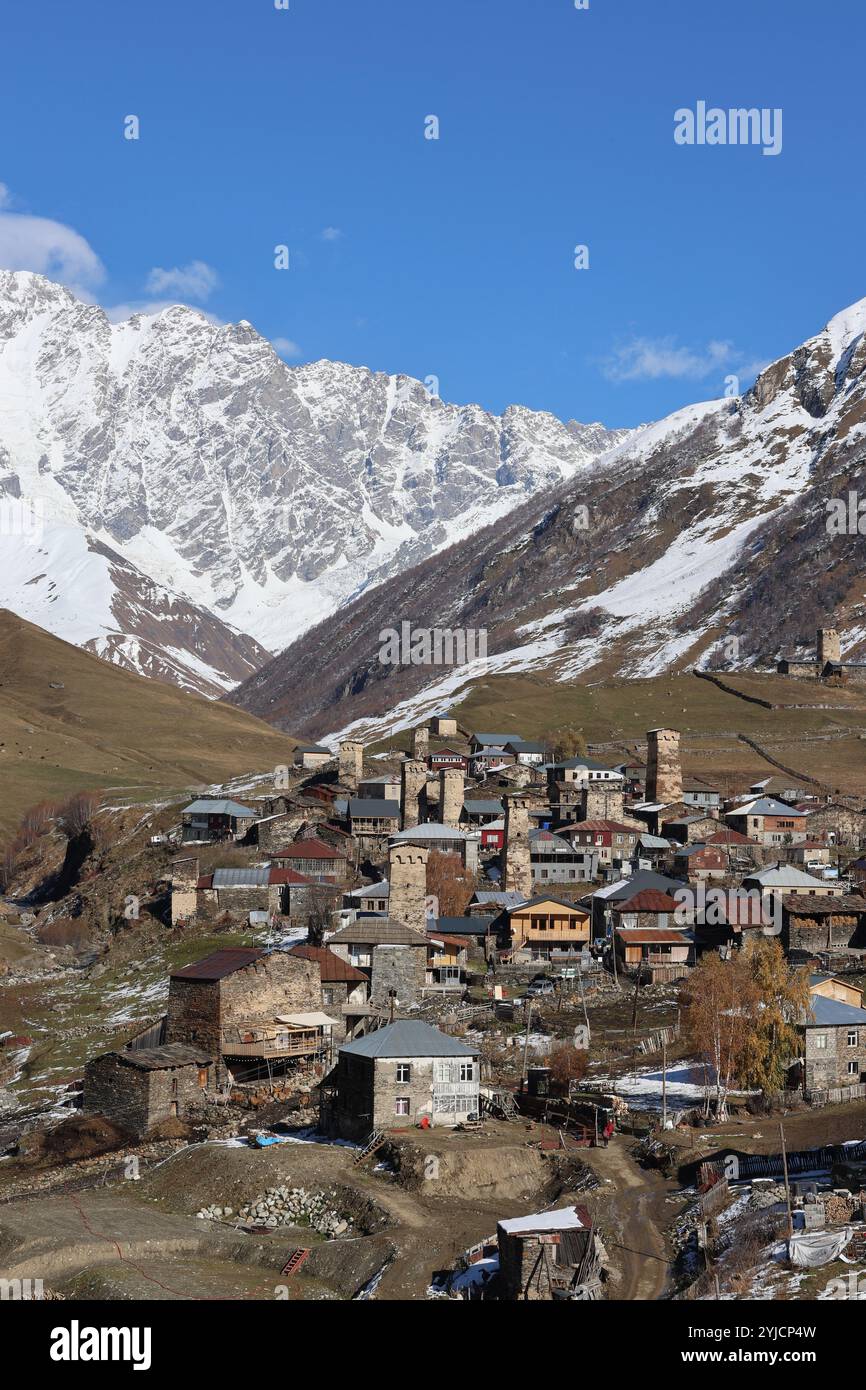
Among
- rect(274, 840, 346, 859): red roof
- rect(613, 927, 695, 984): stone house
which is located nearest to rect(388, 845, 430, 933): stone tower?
rect(613, 927, 695, 984): stone house

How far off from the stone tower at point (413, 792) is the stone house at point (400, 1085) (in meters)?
66.2

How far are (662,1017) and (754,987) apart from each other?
1229 centimetres

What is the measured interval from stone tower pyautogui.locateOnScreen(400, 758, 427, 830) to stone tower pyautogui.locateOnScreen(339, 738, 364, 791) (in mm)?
11452

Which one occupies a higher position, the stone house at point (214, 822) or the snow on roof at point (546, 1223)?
the stone house at point (214, 822)

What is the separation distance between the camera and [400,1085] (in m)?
54.0

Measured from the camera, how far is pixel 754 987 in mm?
60250

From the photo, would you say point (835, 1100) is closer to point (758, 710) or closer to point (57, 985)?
point (57, 985)

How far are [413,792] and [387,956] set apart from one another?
48.2m

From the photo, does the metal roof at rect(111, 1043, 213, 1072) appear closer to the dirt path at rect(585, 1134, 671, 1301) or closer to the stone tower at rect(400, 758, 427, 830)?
the dirt path at rect(585, 1134, 671, 1301)

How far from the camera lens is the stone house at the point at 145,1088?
194 ft

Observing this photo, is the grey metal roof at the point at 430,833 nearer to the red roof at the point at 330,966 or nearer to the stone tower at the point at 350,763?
the stone tower at the point at 350,763

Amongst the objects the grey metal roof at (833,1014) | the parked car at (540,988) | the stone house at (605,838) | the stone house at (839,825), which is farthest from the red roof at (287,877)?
the grey metal roof at (833,1014)

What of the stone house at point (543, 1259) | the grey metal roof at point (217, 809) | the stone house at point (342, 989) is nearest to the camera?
the stone house at point (543, 1259)
